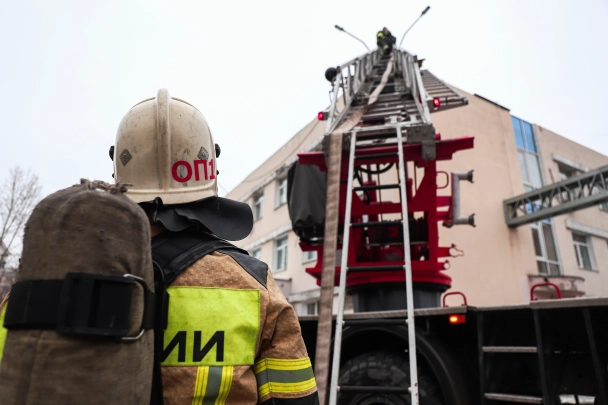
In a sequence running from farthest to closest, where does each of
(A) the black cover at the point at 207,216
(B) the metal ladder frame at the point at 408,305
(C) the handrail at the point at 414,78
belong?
1. (C) the handrail at the point at 414,78
2. (B) the metal ladder frame at the point at 408,305
3. (A) the black cover at the point at 207,216

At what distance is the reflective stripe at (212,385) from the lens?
3.69ft

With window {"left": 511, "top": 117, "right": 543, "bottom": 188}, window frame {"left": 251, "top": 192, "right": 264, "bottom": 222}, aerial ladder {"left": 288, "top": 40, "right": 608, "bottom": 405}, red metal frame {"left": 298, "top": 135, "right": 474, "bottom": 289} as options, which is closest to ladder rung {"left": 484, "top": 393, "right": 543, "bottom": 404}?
aerial ladder {"left": 288, "top": 40, "right": 608, "bottom": 405}

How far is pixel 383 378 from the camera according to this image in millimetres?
3398

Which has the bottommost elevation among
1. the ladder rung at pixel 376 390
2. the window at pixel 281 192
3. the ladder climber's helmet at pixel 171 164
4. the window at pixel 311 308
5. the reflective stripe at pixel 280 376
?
the ladder rung at pixel 376 390

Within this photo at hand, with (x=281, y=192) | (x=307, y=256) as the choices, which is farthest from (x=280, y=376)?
(x=281, y=192)

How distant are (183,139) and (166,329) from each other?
2.24 ft

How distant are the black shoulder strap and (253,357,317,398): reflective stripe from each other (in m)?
0.23

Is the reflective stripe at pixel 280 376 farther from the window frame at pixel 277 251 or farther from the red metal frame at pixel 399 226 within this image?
the window frame at pixel 277 251

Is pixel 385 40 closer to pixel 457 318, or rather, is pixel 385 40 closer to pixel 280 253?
pixel 457 318

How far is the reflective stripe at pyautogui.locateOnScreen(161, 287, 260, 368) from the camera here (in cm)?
115

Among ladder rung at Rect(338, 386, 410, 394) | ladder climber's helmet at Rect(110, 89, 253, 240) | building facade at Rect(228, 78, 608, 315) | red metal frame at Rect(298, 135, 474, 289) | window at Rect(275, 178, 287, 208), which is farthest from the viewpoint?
window at Rect(275, 178, 287, 208)

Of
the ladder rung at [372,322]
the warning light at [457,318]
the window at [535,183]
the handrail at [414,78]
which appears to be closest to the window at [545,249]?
the window at [535,183]

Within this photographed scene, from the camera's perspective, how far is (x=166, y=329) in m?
1.15

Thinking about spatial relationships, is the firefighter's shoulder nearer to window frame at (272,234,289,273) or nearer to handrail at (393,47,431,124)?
handrail at (393,47,431,124)
